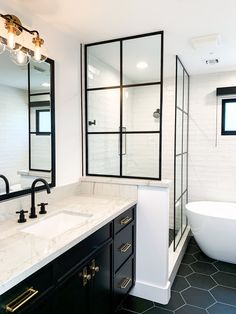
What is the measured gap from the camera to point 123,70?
248 centimetres

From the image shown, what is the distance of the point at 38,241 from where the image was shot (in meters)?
1.32

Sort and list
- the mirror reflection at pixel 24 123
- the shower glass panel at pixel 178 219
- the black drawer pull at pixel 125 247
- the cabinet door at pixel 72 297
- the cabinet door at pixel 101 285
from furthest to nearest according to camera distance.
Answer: the shower glass panel at pixel 178 219
the black drawer pull at pixel 125 247
the mirror reflection at pixel 24 123
the cabinet door at pixel 101 285
the cabinet door at pixel 72 297

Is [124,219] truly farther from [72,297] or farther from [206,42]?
[206,42]

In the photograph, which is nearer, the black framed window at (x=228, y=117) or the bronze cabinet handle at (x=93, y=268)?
the bronze cabinet handle at (x=93, y=268)

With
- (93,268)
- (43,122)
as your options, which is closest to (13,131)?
(43,122)

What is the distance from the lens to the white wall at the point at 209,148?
134 inches

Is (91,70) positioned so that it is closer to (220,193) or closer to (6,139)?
(6,139)

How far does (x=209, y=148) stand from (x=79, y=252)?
8.89ft

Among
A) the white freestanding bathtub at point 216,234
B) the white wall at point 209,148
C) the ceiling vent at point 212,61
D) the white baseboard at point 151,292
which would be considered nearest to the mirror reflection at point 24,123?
the white baseboard at point 151,292

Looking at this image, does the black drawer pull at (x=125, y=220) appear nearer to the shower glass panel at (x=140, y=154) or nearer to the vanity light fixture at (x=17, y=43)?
the shower glass panel at (x=140, y=154)

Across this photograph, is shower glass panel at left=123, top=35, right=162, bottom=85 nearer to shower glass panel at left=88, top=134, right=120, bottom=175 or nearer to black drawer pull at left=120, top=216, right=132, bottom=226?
shower glass panel at left=88, top=134, right=120, bottom=175

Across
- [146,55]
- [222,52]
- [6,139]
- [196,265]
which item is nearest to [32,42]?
[6,139]

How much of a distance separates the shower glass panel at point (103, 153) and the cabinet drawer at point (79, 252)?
901 millimetres

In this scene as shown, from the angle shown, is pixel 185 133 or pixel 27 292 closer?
pixel 27 292
